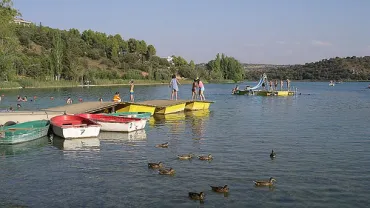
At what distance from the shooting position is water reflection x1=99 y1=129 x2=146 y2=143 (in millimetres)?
24359

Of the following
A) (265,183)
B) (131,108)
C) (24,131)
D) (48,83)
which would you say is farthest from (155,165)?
(48,83)

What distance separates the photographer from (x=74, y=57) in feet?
410

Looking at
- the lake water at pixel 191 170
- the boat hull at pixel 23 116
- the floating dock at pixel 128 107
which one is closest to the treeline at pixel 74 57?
the floating dock at pixel 128 107

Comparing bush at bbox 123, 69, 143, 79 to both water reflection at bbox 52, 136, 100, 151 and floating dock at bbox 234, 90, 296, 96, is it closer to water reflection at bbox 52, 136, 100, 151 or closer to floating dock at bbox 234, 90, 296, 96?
floating dock at bbox 234, 90, 296, 96

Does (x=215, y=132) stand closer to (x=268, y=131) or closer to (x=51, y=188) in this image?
(x=268, y=131)

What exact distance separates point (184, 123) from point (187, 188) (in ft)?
60.3

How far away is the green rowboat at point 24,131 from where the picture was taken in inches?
885

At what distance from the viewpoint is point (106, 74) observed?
142 meters

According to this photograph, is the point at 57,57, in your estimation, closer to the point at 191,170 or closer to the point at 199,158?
the point at 199,158

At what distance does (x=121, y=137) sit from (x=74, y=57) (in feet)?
342

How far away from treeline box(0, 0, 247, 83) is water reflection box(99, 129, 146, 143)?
3138 cm

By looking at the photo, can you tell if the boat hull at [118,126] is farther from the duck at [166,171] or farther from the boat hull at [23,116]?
the duck at [166,171]

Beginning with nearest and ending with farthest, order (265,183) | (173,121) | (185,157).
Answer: (265,183)
(185,157)
(173,121)

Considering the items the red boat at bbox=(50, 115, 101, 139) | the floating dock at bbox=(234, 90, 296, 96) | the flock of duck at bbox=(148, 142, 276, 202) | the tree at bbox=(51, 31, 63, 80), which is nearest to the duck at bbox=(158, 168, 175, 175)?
the flock of duck at bbox=(148, 142, 276, 202)
